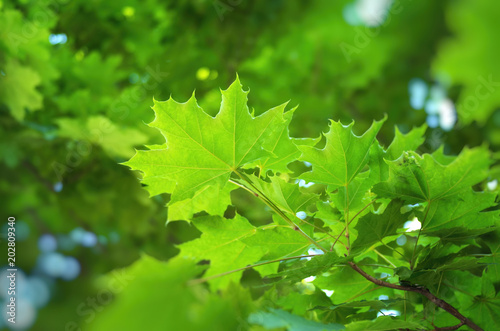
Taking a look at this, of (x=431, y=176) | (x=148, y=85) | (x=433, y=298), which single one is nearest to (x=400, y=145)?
(x=431, y=176)

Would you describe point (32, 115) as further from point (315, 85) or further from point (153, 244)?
point (315, 85)

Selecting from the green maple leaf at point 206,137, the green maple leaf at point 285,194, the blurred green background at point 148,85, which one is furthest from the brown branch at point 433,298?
the blurred green background at point 148,85

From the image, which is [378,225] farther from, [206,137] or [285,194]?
[206,137]

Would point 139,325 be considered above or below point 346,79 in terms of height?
below

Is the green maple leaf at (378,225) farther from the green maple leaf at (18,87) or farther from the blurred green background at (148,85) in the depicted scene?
the green maple leaf at (18,87)

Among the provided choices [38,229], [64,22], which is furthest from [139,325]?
[38,229]

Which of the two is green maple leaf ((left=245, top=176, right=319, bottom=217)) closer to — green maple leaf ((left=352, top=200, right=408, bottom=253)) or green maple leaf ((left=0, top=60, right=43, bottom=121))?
green maple leaf ((left=352, top=200, right=408, bottom=253))
